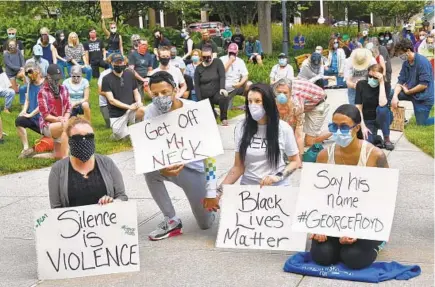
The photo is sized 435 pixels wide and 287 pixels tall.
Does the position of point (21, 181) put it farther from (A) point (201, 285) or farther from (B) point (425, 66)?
(B) point (425, 66)

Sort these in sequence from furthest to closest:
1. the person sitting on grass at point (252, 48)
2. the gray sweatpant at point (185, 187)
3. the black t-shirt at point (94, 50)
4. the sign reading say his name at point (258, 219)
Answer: the person sitting on grass at point (252, 48) → the black t-shirt at point (94, 50) → the gray sweatpant at point (185, 187) → the sign reading say his name at point (258, 219)

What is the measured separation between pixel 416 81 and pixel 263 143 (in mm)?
7673

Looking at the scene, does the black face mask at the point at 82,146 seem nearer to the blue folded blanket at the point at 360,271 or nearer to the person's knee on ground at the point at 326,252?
the blue folded blanket at the point at 360,271

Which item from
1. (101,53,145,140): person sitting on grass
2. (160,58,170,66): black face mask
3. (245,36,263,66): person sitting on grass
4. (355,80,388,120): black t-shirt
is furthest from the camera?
(245,36,263,66): person sitting on grass

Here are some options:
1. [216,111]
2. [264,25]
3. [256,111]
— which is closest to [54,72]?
[216,111]

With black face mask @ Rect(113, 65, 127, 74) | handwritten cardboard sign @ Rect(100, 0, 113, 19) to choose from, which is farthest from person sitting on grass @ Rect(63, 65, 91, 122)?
handwritten cardboard sign @ Rect(100, 0, 113, 19)

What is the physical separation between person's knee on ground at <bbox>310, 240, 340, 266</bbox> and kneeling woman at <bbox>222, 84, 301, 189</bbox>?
735 mm

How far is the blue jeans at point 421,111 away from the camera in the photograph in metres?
13.7

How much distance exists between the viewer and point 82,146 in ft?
19.9

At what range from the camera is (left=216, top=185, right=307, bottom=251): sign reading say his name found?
6.34m

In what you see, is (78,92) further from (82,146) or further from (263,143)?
(82,146)

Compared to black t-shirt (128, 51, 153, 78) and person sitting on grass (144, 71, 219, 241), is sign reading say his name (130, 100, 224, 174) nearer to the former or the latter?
person sitting on grass (144, 71, 219, 241)

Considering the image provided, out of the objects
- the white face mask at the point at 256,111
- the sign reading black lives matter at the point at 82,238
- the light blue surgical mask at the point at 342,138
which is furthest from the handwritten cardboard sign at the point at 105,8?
the light blue surgical mask at the point at 342,138

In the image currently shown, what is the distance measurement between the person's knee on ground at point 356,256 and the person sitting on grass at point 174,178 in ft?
4.60
